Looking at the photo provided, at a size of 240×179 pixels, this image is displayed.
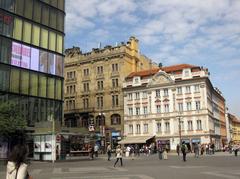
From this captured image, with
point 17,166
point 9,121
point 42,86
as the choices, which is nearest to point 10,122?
point 9,121

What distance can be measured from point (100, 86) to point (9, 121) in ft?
143

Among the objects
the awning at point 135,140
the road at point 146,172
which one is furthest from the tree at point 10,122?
the awning at point 135,140

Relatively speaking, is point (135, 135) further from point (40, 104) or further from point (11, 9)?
point (11, 9)

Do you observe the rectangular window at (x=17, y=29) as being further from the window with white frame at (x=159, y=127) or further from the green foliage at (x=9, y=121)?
the window with white frame at (x=159, y=127)

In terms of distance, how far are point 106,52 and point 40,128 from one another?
39.8 meters

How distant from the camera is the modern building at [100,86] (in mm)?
73062

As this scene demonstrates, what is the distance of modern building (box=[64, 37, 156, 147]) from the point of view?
2876 inches

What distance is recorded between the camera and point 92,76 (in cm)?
7669

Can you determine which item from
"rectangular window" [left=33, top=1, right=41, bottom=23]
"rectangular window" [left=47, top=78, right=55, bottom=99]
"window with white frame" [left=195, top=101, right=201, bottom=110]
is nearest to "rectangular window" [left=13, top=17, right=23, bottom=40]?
"rectangular window" [left=33, top=1, right=41, bottom=23]

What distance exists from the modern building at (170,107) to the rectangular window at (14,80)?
3185 cm

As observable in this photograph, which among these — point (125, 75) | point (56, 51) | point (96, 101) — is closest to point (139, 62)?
point (125, 75)

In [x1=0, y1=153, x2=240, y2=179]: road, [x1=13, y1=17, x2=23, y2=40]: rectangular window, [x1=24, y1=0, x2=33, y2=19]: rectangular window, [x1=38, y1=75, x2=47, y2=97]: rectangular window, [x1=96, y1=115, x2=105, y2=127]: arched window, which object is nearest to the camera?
[x1=0, y1=153, x2=240, y2=179]: road

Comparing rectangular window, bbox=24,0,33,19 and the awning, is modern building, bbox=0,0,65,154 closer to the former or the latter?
rectangular window, bbox=24,0,33,19

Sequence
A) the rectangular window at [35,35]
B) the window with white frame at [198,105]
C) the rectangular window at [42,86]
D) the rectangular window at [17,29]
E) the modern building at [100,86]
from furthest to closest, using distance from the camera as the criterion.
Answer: the modern building at [100,86] < the window with white frame at [198,105] < the rectangular window at [42,86] < the rectangular window at [35,35] < the rectangular window at [17,29]
